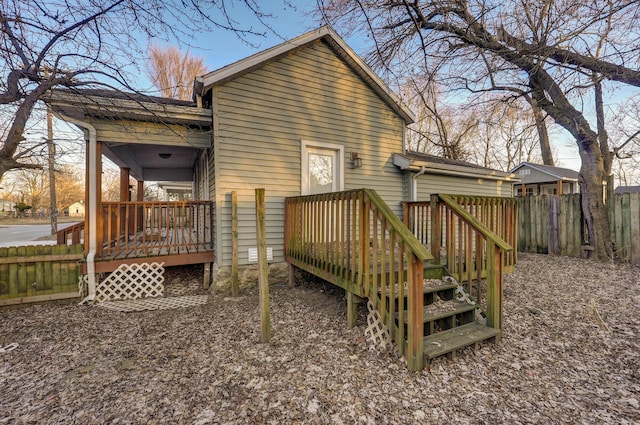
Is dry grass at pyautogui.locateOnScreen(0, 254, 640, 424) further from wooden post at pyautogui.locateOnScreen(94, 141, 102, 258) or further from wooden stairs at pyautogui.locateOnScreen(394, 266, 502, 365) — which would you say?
wooden post at pyautogui.locateOnScreen(94, 141, 102, 258)

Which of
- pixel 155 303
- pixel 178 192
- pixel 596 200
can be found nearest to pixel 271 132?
pixel 155 303

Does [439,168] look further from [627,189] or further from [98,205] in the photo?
[627,189]

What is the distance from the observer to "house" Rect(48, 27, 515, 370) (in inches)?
146

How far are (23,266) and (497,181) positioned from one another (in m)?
11.6

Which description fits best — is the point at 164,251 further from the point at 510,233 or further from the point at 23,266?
the point at 510,233

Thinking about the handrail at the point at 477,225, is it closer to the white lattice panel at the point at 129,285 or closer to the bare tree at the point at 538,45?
the bare tree at the point at 538,45

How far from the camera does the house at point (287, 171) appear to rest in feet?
12.1

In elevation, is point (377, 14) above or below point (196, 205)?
above

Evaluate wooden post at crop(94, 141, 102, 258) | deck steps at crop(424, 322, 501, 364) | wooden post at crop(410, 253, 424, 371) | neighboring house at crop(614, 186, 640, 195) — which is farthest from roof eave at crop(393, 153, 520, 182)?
neighboring house at crop(614, 186, 640, 195)

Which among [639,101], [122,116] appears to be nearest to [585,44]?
[639,101]

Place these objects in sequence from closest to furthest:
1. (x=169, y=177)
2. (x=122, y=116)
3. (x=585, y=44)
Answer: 1. (x=122, y=116)
2. (x=585, y=44)
3. (x=169, y=177)

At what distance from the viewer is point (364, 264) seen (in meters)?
3.14

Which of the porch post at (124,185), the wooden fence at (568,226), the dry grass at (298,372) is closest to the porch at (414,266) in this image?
the dry grass at (298,372)

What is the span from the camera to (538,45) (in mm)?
5770
